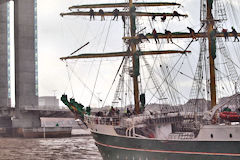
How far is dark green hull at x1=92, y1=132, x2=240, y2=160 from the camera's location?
97.5ft

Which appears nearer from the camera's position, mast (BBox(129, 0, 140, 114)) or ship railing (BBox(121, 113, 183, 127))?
ship railing (BBox(121, 113, 183, 127))

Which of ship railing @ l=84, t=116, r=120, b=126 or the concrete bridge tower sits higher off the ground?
the concrete bridge tower

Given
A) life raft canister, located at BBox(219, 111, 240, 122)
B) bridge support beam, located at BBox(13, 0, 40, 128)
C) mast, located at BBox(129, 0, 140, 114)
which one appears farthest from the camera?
bridge support beam, located at BBox(13, 0, 40, 128)

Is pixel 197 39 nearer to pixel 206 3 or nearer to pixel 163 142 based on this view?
pixel 206 3

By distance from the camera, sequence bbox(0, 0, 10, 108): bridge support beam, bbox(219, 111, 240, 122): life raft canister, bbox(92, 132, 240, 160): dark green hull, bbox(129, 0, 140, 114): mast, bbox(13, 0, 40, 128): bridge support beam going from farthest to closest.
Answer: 1. bbox(0, 0, 10, 108): bridge support beam
2. bbox(13, 0, 40, 128): bridge support beam
3. bbox(129, 0, 140, 114): mast
4. bbox(219, 111, 240, 122): life raft canister
5. bbox(92, 132, 240, 160): dark green hull

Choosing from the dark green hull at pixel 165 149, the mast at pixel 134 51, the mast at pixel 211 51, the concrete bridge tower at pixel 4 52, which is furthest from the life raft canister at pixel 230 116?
the concrete bridge tower at pixel 4 52

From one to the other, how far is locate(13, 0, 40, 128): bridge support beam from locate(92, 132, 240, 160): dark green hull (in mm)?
57462

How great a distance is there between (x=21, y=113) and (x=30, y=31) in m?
18.4

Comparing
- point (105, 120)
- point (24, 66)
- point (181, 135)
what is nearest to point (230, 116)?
point (181, 135)

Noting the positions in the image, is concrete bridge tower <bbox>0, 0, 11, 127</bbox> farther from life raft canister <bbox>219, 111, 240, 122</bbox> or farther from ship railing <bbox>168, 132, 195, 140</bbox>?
life raft canister <bbox>219, 111, 240, 122</bbox>

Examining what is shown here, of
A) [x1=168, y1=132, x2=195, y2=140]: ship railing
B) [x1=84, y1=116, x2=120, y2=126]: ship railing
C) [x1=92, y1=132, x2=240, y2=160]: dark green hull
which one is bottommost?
[x1=92, y1=132, x2=240, y2=160]: dark green hull

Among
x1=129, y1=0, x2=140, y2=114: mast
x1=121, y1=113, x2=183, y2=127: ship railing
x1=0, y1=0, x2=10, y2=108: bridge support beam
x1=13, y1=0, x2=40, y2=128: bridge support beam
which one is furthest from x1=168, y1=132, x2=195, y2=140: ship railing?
x1=0, y1=0, x2=10, y2=108: bridge support beam

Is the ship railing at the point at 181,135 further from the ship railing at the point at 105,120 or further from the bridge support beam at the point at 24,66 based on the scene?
the bridge support beam at the point at 24,66

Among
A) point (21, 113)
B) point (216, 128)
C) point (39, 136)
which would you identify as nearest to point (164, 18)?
Answer: point (216, 128)
